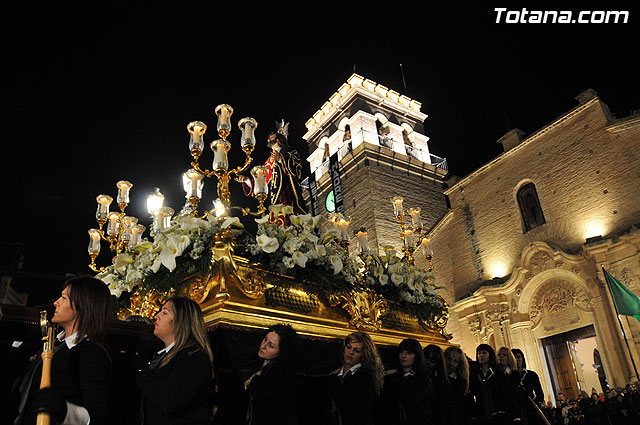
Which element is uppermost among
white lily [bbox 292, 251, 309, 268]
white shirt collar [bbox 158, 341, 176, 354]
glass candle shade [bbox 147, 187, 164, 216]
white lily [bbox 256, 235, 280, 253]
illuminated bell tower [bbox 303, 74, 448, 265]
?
illuminated bell tower [bbox 303, 74, 448, 265]

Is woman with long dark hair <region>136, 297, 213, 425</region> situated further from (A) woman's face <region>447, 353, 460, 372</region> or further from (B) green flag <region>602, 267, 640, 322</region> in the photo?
(B) green flag <region>602, 267, 640, 322</region>

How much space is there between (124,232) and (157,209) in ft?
1.27

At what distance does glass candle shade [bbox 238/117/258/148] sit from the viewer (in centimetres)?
430

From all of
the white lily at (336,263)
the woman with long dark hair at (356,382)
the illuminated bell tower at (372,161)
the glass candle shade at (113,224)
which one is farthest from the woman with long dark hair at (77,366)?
the illuminated bell tower at (372,161)

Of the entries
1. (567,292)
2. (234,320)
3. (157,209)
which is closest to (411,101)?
(567,292)

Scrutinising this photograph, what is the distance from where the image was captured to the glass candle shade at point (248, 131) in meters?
4.30

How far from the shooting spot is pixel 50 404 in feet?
5.50

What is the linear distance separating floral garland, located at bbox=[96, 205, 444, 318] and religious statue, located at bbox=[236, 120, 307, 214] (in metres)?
1.56

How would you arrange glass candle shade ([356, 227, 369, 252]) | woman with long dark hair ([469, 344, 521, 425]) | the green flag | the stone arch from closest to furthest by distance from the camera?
woman with long dark hair ([469, 344, 521, 425]) < glass candle shade ([356, 227, 369, 252]) < the green flag < the stone arch

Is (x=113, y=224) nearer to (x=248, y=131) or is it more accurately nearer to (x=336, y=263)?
(x=248, y=131)

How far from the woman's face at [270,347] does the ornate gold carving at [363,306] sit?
92 centimetres

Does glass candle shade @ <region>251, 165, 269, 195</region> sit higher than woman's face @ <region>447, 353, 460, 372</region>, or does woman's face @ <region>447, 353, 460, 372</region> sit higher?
glass candle shade @ <region>251, 165, 269, 195</region>

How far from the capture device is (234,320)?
2.83m

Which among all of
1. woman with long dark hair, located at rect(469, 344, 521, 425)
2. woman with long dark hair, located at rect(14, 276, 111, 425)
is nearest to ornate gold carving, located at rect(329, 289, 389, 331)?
woman with long dark hair, located at rect(469, 344, 521, 425)
